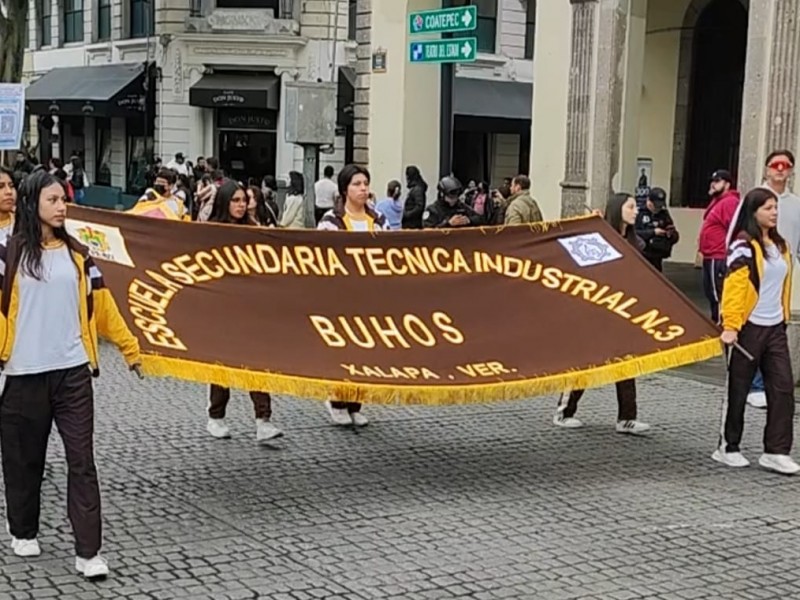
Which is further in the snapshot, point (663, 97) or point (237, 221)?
point (663, 97)

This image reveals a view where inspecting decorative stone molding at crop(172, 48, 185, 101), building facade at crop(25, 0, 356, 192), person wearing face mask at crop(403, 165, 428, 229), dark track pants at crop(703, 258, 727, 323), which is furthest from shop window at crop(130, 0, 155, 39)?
dark track pants at crop(703, 258, 727, 323)

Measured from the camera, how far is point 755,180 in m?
12.2

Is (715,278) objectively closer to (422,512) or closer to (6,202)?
(422,512)

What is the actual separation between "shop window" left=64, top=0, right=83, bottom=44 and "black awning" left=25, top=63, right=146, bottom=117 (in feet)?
3.59

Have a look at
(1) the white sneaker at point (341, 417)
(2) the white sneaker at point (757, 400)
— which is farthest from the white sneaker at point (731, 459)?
(1) the white sneaker at point (341, 417)

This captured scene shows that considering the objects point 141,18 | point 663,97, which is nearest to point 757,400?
point 663,97

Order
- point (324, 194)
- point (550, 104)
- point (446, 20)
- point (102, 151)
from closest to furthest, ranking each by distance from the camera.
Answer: point (446, 20) < point (550, 104) < point (324, 194) < point (102, 151)

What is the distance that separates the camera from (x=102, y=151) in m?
34.4

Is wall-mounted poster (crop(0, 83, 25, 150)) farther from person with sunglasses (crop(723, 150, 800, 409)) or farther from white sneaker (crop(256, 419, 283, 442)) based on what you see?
person with sunglasses (crop(723, 150, 800, 409))

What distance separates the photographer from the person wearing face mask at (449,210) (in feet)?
42.8

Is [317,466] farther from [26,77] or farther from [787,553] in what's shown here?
[26,77]

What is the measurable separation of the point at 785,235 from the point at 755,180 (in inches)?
132

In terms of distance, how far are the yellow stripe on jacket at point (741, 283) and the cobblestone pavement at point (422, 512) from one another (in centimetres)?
102

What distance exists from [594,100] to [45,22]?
2780 cm
